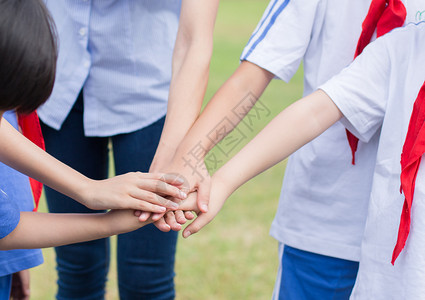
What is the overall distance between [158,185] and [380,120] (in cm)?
49

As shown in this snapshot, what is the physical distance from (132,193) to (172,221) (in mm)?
112

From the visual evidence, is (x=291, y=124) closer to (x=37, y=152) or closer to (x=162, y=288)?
(x=37, y=152)

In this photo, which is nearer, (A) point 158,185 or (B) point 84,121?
(A) point 158,185

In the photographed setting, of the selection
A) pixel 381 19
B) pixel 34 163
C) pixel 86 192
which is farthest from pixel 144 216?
pixel 381 19

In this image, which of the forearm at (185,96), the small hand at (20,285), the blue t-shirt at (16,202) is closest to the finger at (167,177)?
the forearm at (185,96)

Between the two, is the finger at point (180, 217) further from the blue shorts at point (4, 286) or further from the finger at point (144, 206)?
the blue shorts at point (4, 286)

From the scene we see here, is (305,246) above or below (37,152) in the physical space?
below

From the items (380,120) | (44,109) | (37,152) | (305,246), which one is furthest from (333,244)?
(44,109)

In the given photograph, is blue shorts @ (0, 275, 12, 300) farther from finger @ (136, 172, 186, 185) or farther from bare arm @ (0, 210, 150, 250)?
finger @ (136, 172, 186, 185)

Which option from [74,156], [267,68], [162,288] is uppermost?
[267,68]

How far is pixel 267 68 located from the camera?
4.48 ft

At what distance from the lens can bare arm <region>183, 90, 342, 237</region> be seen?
1291 mm

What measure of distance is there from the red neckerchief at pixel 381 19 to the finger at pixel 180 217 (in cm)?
51

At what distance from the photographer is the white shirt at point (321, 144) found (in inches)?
53.6
